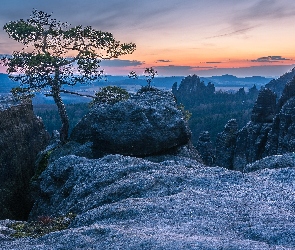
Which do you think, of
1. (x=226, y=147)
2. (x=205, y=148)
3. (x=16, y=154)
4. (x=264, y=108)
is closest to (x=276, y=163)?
(x=16, y=154)

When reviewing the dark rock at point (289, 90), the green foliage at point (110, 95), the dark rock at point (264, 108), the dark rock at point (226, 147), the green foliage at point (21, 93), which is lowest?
the dark rock at point (226, 147)

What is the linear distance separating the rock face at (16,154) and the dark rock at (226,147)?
4857 cm

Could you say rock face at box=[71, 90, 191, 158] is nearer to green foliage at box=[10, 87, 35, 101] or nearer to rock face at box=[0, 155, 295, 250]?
green foliage at box=[10, 87, 35, 101]

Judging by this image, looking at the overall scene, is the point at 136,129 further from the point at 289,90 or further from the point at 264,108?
the point at 264,108

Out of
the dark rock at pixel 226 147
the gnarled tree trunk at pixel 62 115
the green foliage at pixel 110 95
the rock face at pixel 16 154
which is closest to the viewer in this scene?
the rock face at pixel 16 154

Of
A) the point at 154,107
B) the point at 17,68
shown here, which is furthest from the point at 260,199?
the point at 17,68

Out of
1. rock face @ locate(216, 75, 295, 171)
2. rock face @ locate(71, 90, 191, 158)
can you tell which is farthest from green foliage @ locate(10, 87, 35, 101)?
rock face @ locate(216, 75, 295, 171)

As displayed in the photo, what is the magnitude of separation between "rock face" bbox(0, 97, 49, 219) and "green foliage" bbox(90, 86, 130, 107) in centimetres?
761

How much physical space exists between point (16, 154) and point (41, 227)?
787 inches

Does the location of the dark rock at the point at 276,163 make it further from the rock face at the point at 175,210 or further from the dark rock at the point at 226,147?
the dark rock at the point at 226,147

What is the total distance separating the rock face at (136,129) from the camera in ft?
80.7

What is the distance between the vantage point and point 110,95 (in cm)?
2983

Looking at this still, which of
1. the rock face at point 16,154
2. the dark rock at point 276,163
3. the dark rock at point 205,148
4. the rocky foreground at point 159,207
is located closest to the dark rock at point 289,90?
the dark rock at point 205,148

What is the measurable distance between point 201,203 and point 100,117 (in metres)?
17.1
